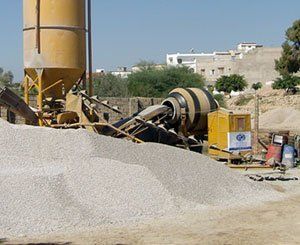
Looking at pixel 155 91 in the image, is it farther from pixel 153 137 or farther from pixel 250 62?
pixel 250 62

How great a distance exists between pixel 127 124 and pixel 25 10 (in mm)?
4032

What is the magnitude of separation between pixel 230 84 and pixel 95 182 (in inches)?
2879

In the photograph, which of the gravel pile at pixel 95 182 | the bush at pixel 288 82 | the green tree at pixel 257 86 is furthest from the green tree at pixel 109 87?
the green tree at pixel 257 86

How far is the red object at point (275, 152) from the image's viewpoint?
58.9ft

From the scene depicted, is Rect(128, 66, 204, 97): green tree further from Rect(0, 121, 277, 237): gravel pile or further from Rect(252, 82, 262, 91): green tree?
Rect(0, 121, 277, 237): gravel pile

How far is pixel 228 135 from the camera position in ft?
57.6

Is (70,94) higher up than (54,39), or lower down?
lower down

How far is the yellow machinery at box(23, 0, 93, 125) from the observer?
15445 millimetres

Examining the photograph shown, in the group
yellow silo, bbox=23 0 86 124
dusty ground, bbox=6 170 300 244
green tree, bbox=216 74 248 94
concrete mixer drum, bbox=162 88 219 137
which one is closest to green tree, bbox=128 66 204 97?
concrete mixer drum, bbox=162 88 219 137

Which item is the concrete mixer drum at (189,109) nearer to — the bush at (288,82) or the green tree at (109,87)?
the green tree at (109,87)

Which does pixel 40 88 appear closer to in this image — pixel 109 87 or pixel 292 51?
pixel 109 87

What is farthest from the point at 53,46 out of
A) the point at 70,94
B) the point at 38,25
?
the point at 70,94

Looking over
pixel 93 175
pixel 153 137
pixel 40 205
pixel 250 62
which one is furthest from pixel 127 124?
pixel 250 62

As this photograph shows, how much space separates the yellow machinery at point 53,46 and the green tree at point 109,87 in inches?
802
